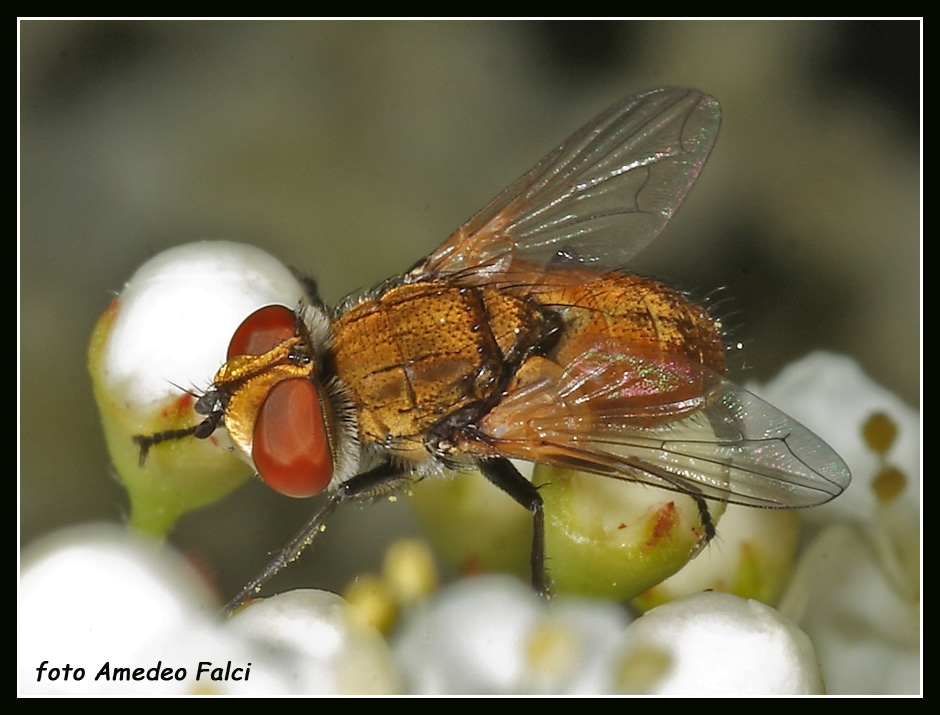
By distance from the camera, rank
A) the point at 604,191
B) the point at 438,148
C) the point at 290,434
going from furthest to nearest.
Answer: the point at 438,148
the point at 604,191
the point at 290,434

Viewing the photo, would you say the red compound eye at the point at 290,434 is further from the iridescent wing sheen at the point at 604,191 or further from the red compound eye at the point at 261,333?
the iridescent wing sheen at the point at 604,191

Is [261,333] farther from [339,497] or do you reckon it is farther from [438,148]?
[438,148]

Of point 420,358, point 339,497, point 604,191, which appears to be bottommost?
point 339,497

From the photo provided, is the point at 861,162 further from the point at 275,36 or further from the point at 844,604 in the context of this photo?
the point at 275,36

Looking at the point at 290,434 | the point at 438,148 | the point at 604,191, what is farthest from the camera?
the point at 438,148

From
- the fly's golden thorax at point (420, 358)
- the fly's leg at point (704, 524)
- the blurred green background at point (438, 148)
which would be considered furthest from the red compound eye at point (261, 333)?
the fly's leg at point (704, 524)

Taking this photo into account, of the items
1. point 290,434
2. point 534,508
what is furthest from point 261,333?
point 534,508

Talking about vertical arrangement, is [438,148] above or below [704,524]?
above

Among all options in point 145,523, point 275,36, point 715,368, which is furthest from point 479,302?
point 275,36
